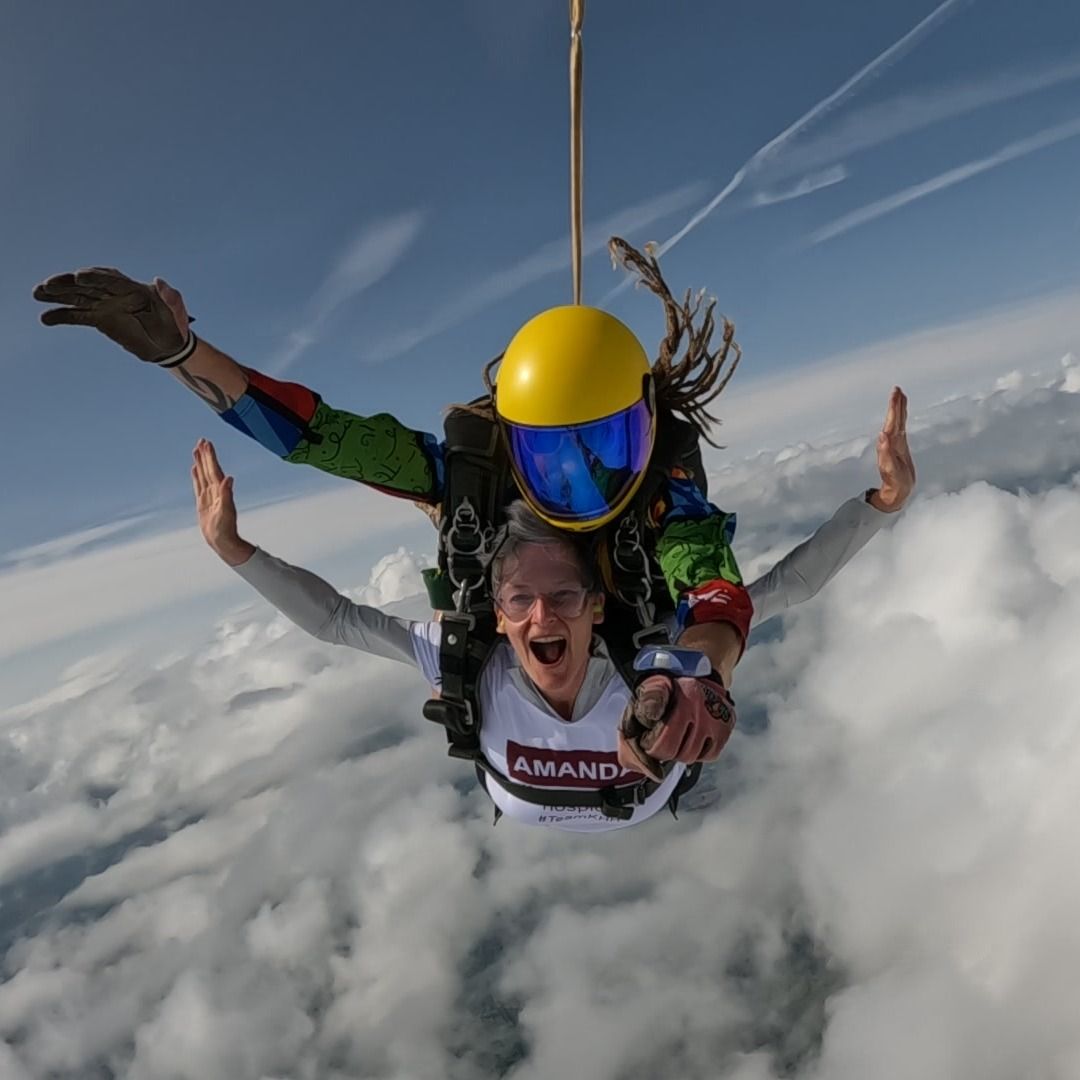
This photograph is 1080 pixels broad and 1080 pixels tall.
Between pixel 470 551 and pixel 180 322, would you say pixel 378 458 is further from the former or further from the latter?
pixel 180 322

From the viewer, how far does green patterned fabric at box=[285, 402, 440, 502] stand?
2998mm

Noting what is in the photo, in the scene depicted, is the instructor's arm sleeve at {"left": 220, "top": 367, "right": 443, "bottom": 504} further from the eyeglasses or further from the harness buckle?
the harness buckle

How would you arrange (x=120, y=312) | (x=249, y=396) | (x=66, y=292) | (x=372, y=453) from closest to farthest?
(x=66, y=292), (x=120, y=312), (x=249, y=396), (x=372, y=453)

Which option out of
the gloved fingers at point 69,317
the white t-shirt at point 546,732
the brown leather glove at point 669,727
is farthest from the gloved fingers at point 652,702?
the gloved fingers at point 69,317

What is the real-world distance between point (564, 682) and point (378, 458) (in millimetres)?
1194

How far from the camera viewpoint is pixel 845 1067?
18538 cm

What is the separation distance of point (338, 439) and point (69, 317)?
980mm

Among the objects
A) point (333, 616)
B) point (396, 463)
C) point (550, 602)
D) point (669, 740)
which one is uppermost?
point (396, 463)

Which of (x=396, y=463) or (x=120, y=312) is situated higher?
(x=120, y=312)

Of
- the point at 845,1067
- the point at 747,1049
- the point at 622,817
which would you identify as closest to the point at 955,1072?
the point at 845,1067

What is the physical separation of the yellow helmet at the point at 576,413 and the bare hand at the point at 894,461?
4.00ft

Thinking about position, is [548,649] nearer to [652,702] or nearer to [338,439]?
[338,439]

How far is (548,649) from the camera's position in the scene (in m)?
3.06

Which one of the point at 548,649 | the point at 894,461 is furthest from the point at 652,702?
the point at 894,461
